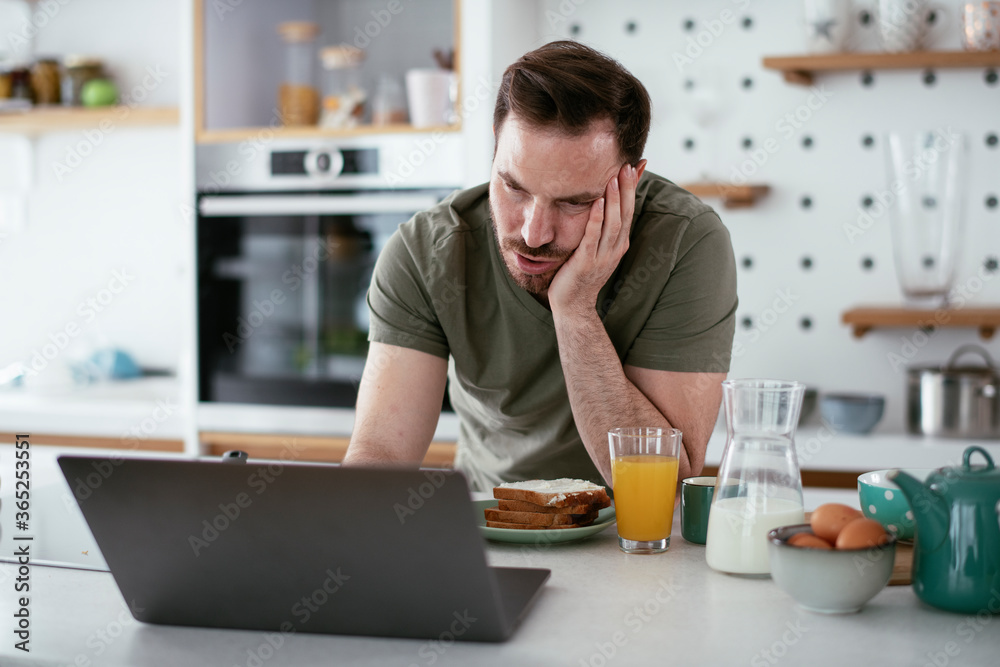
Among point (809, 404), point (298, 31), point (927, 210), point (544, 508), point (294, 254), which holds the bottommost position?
point (809, 404)

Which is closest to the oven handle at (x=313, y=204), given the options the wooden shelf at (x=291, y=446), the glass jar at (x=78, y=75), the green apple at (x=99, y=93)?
the wooden shelf at (x=291, y=446)

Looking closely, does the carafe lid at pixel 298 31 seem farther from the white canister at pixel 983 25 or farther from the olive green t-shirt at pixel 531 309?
the white canister at pixel 983 25

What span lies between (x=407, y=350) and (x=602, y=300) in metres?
0.33

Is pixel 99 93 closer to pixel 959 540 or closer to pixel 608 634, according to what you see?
pixel 608 634

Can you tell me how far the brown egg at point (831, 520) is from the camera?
92 cm

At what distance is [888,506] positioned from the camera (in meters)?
1.07

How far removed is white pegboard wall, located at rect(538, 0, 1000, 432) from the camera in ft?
8.90

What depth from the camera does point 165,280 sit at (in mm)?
3455

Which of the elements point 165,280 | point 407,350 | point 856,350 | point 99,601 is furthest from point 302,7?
point 99,601

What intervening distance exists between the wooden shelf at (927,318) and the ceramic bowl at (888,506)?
1.61 m

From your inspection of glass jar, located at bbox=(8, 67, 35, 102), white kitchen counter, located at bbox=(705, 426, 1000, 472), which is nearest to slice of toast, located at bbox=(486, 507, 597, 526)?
white kitchen counter, located at bbox=(705, 426, 1000, 472)

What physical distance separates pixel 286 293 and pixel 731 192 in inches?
50.6

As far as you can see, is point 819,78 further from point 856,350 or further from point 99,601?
point 99,601

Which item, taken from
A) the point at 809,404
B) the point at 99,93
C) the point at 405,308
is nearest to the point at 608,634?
the point at 405,308
